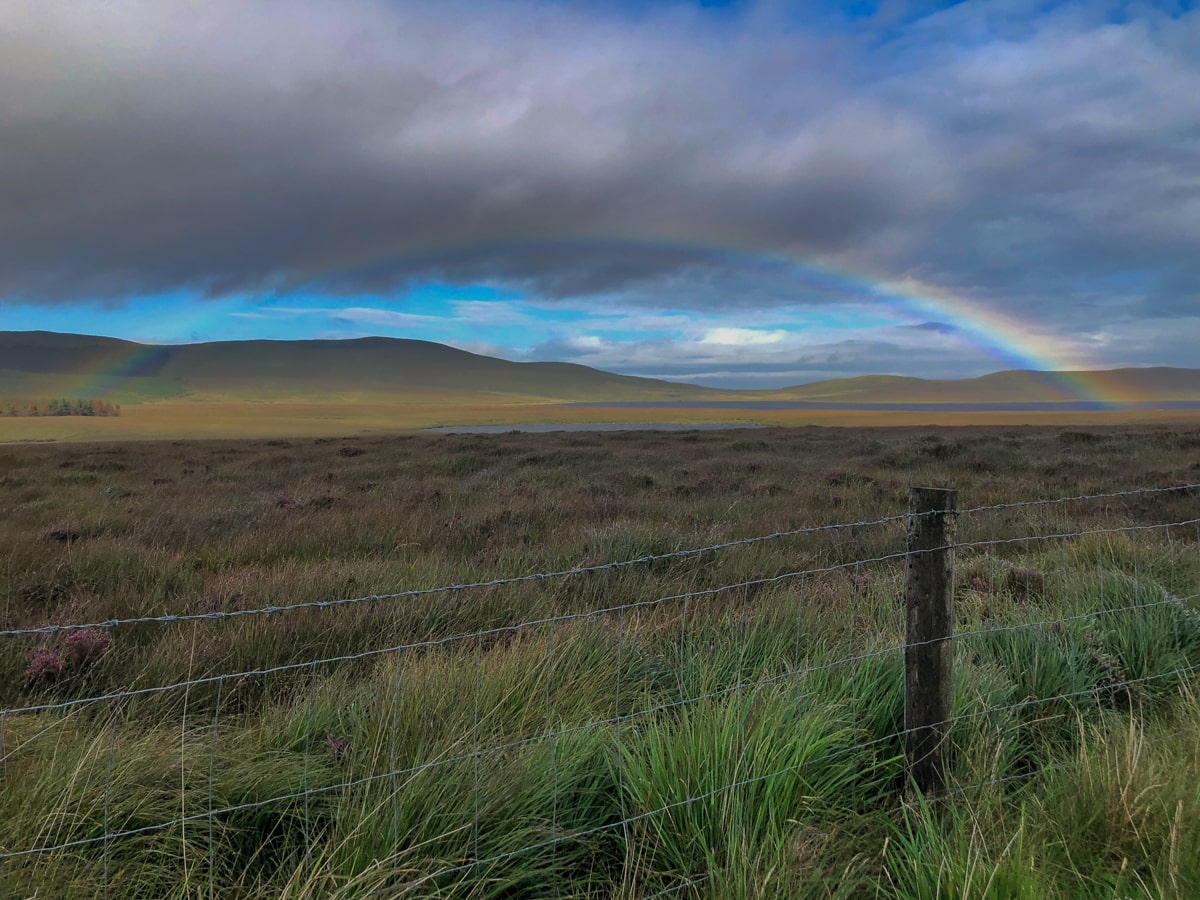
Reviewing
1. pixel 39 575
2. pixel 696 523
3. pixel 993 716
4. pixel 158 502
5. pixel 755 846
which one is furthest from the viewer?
pixel 158 502

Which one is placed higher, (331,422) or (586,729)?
(331,422)

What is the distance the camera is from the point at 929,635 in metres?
3.03

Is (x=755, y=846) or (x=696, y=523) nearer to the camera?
(x=755, y=846)

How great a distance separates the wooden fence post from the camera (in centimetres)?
301

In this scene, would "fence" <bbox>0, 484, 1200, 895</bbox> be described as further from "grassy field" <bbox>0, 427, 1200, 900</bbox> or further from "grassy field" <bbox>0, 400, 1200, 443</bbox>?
"grassy field" <bbox>0, 400, 1200, 443</bbox>

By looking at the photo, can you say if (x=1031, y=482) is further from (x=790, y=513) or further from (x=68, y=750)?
(x=68, y=750)

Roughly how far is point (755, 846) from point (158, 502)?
42.9ft

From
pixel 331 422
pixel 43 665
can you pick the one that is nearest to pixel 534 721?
pixel 43 665

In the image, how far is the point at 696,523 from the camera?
10062mm

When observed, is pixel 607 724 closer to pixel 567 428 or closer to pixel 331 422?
pixel 567 428

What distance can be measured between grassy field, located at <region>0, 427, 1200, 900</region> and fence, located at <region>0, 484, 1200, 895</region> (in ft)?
0.07

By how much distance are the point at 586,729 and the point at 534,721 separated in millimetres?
481

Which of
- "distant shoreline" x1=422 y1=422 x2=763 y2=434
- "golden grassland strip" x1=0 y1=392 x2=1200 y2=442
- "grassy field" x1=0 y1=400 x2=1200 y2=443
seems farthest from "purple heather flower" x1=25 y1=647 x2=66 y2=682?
"golden grassland strip" x1=0 y1=392 x2=1200 y2=442

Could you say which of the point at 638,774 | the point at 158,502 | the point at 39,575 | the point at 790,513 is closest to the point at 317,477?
the point at 158,502
